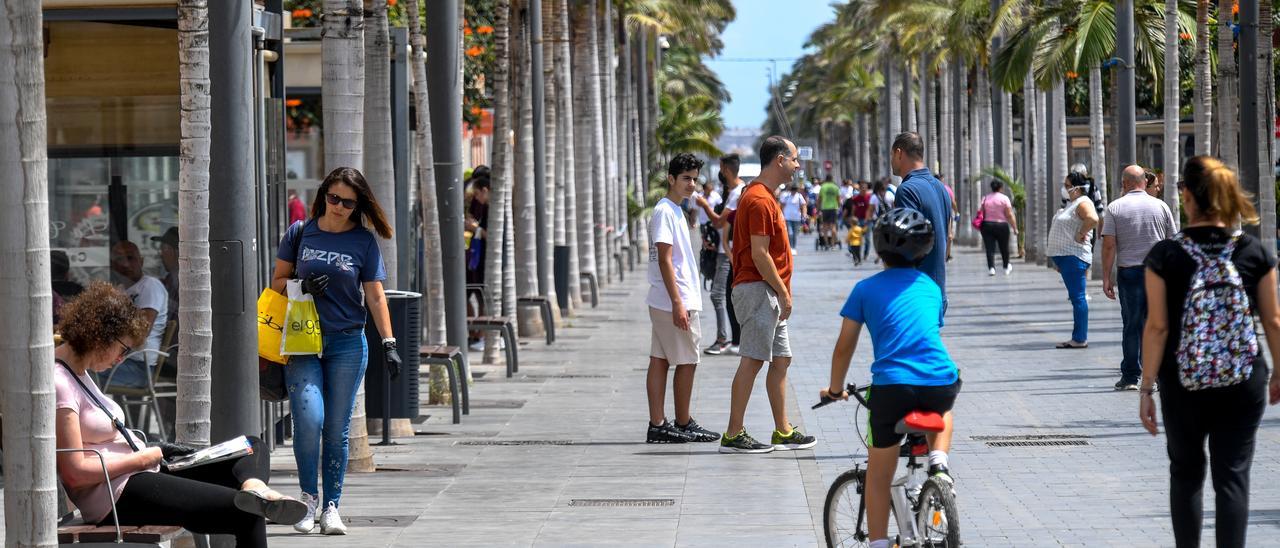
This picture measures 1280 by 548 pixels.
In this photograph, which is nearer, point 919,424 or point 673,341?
point 919,424

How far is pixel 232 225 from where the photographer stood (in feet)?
26.0

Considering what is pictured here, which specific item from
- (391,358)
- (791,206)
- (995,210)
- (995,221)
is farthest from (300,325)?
(791,206)

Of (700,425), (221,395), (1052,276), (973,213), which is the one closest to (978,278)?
(1052,276)

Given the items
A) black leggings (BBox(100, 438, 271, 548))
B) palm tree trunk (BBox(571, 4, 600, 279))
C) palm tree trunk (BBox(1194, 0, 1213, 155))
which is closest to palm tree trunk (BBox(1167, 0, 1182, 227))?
palm tree trunk (BBox(1194, 0, 1213, 155))

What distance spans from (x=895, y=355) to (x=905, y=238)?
0.39 metres

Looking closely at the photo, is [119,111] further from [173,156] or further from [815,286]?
[815,286]

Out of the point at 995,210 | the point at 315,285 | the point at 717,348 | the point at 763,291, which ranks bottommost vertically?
the point at 717,348

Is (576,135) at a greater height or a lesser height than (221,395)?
greater

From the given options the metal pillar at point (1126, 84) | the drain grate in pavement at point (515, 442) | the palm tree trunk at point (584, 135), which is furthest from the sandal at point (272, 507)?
the palm tree trunk at point (584, 135)

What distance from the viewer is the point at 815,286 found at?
30578mm

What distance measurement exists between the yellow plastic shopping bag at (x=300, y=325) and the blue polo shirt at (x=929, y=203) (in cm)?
303

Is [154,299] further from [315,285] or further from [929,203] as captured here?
[929,203]

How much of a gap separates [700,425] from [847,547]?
5.55 m

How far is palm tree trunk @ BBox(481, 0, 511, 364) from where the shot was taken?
706 inches
